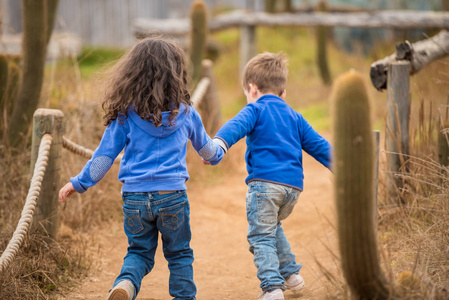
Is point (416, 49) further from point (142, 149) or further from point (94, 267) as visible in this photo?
point (94, 267)

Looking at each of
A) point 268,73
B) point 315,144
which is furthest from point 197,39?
point 315,144

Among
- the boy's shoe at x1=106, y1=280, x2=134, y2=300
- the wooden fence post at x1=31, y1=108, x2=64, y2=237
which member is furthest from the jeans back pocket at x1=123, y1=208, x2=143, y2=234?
the wooden fence post at x1=31, y1=108, x2=64, y2=237

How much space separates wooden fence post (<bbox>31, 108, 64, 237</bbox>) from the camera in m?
3.27

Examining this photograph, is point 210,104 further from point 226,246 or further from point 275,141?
point 275,141

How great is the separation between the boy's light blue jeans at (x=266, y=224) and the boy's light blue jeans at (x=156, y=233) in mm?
342

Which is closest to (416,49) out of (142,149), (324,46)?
(142,149)

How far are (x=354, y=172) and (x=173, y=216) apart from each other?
1.02 metres

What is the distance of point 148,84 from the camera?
102 inches

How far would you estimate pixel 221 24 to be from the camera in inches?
384

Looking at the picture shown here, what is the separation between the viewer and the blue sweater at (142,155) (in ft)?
8.41

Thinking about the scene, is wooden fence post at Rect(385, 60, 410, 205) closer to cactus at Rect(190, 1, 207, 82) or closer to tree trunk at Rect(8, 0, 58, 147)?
tree trunk at Rect(8, 0, 58, 147)

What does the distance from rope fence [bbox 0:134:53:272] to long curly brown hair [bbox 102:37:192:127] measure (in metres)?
0.65

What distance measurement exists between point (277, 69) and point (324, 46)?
22.2 feet

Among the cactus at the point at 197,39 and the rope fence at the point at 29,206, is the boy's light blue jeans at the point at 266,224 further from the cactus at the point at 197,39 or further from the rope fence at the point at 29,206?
the cactus at the point at 197,39
